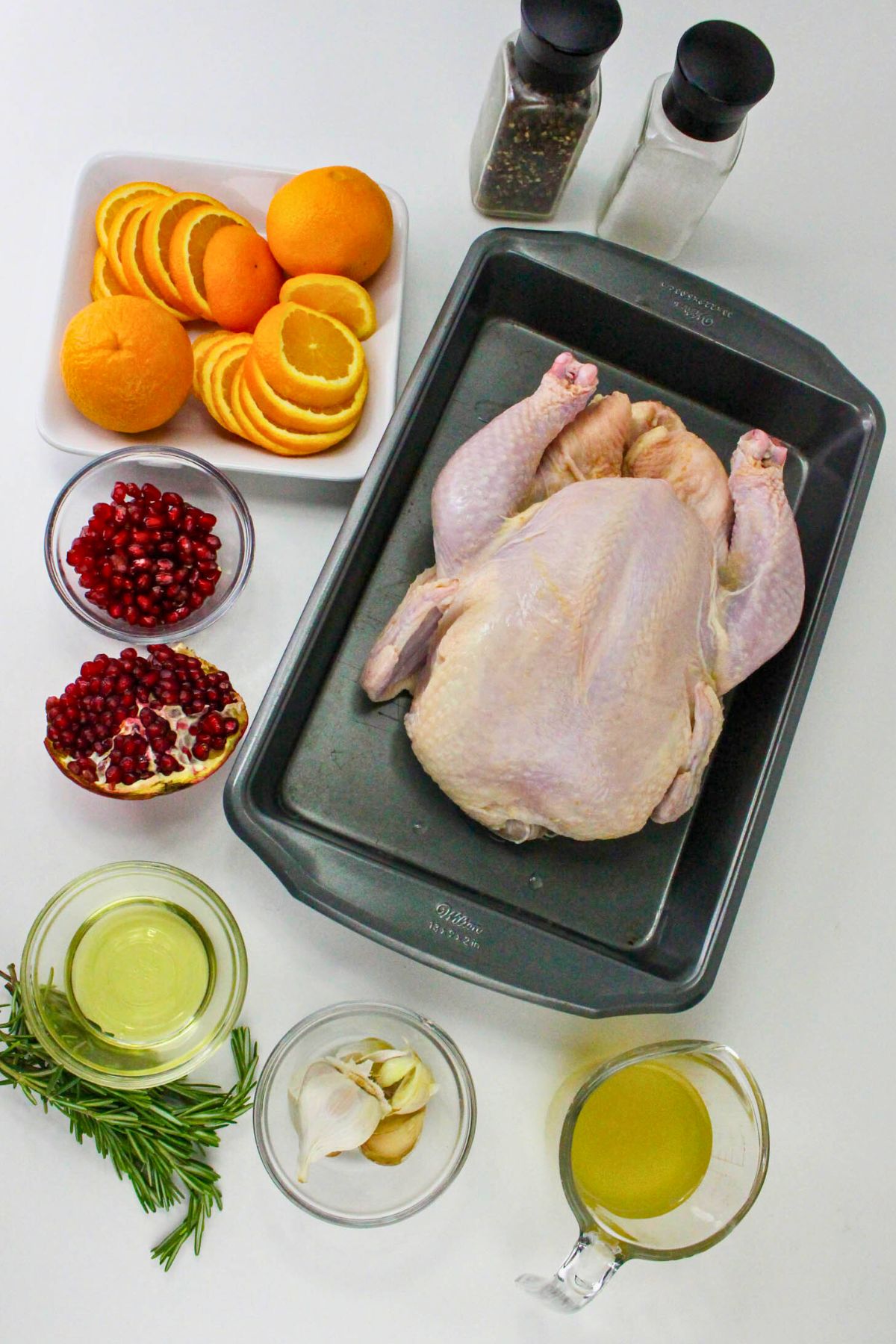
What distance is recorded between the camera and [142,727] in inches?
48.4

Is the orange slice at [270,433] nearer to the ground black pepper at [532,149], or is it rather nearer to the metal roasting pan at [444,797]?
the metal roasting pan at [444,797]

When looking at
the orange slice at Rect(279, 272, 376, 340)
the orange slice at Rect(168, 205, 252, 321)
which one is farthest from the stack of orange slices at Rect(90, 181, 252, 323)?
the orange slice at Rect(279, 272, 376, 340)

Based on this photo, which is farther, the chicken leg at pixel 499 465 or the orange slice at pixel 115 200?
the orange slice at pixel 115 200

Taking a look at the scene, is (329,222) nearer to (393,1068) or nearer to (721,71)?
(721,71)

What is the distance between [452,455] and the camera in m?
1.31

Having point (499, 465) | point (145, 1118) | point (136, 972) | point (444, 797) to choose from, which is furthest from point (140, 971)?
point (499, 465)

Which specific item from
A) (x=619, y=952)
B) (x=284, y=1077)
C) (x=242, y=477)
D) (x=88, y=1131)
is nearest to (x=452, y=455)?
(x=242, y=477)

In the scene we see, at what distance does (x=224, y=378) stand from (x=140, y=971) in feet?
2.39

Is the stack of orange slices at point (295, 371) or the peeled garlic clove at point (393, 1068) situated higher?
the stack of orange slices at point (295, 371)

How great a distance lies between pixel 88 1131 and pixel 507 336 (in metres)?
1.13

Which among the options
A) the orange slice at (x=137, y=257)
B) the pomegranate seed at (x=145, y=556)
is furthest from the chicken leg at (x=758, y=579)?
the orange slice at (x=137, y=257)

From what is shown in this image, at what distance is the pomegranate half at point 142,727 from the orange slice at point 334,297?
1.56 feet

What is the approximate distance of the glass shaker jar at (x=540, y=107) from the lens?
3.89 ft

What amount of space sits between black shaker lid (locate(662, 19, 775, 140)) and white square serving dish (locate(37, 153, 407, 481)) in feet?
1.29
